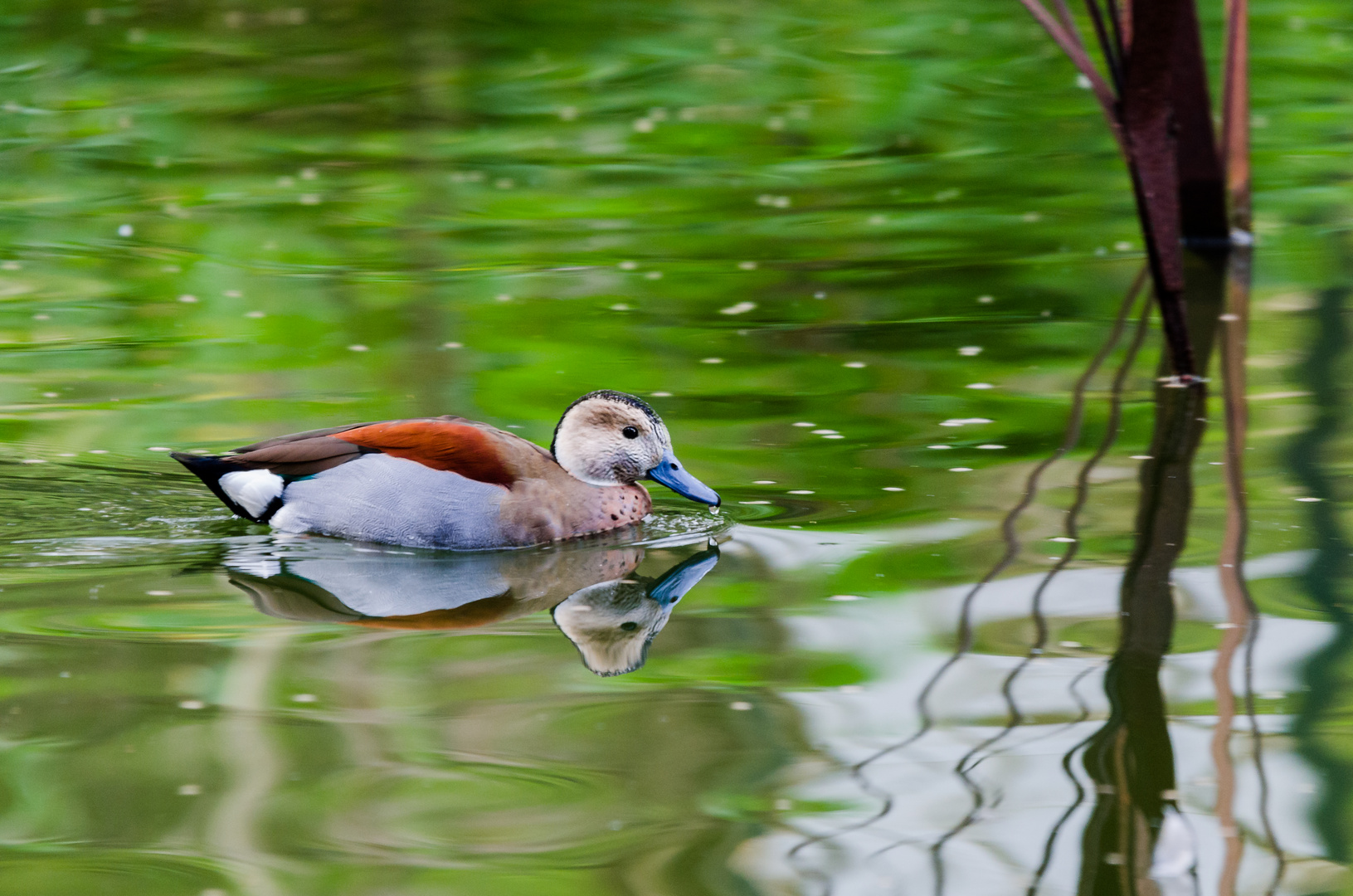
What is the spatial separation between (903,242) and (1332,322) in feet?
10.3

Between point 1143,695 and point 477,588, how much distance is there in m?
2.35

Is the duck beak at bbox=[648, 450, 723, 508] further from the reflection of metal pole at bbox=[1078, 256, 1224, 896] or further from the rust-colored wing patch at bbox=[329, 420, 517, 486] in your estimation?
the reflection of metal pole at bbox=[1078, 256, 1224, 896]

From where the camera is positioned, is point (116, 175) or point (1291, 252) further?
point (116, 175)

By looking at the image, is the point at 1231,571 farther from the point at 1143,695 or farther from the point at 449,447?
the point at 449,447

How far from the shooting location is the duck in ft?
21.8

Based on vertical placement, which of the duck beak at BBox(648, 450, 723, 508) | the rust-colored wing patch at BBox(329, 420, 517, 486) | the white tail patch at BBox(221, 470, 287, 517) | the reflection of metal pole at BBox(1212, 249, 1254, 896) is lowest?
the reflection of metal pole at BBox(1212, 249, 1254, 896)

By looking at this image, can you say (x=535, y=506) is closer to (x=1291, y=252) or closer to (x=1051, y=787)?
(x=1051, y=787)

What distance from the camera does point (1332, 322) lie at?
9.66 m

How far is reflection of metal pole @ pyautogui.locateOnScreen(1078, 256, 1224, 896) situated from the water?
0.7 inches

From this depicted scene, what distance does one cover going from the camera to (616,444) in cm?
700

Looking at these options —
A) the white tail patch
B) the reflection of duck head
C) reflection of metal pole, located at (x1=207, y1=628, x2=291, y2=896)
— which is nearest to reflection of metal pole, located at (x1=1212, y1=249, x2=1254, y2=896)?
the reflection of duck head

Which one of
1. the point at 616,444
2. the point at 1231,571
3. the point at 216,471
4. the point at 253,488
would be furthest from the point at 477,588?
the point at 1231,571

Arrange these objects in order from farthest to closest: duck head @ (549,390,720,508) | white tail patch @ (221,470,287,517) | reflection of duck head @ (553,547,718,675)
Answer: duck head @ (549,390,720,508) → white tail patch @ (221,470,287,517) → reflection of duck head @ (553,547,718,675)

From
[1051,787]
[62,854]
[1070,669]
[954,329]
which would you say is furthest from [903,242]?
[62,854]
